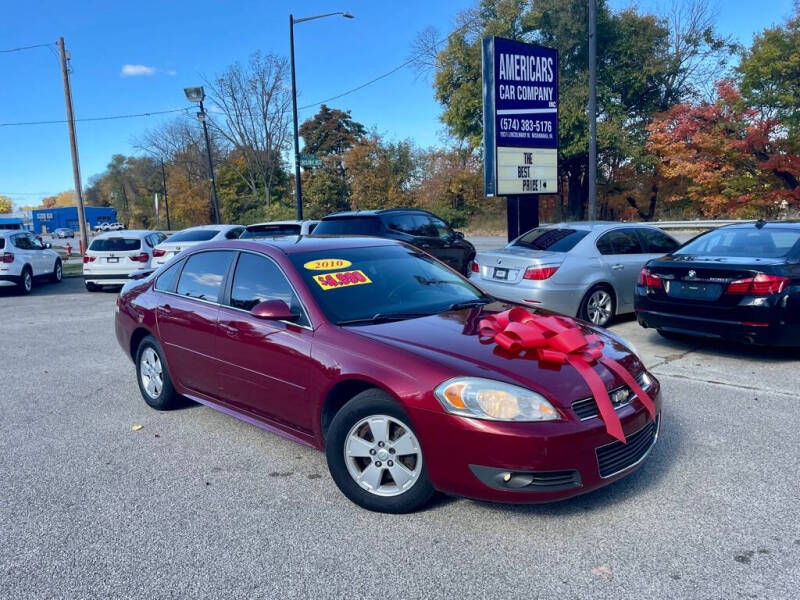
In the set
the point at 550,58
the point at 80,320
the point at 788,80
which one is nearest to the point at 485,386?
the point at 80,320

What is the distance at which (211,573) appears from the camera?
2.96 meters

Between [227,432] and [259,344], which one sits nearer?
[259,344]

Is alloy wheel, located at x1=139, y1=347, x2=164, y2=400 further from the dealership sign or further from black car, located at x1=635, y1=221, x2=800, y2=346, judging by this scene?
the dealership sign

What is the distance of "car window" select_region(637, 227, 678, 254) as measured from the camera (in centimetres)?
935

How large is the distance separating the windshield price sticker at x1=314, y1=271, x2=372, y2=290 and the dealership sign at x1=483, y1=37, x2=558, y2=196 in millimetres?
8474

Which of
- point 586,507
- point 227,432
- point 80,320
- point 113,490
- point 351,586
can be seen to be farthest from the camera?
point 80,320

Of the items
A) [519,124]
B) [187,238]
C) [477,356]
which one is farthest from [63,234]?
[477,356]

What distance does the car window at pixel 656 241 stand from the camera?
9.35 meters

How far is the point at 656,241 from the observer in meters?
9.49

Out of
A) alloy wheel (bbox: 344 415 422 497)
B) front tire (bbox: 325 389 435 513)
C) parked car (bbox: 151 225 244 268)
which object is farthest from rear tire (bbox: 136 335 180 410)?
parked car (bbox: 151 225 244 268)

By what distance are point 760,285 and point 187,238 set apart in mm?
12938

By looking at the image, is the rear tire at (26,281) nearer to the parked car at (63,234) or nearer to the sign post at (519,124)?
the sign post at (519,124)

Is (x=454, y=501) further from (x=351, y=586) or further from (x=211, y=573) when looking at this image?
(x=211, y=573)

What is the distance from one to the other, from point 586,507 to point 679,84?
36419mm
